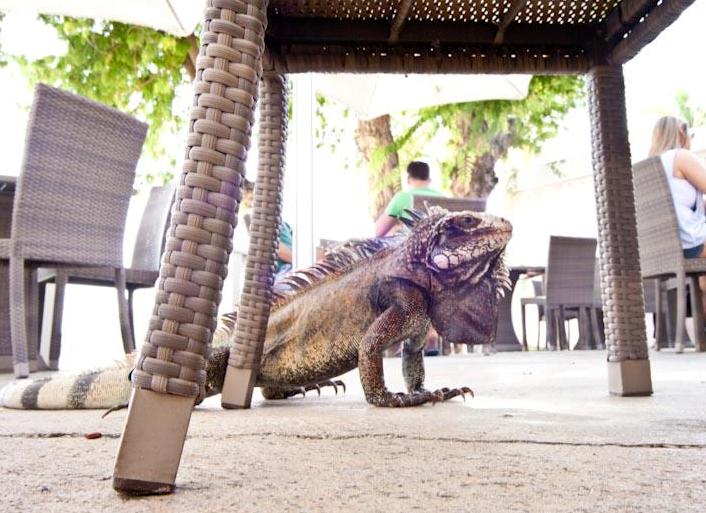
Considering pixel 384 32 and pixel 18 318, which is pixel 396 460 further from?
pixel 18 318

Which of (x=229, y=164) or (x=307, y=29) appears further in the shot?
(x=307, y=29)

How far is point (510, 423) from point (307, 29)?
4.27ft

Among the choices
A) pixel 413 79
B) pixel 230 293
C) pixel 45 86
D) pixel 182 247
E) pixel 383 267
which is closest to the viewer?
pixel 182 247

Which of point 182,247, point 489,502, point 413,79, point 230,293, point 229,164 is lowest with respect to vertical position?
point 489,502

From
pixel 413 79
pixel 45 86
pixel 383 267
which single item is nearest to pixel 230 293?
pixel 413 79

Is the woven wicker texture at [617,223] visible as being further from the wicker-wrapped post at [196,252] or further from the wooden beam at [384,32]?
the wicker-wrapped post at [196,252]

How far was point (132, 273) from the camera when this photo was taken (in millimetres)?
5086

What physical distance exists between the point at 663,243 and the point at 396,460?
5.03m

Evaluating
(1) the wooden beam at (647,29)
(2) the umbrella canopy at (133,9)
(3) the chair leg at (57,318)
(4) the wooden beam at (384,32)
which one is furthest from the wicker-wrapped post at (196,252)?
(2) the umbrella canopy at (133,9)

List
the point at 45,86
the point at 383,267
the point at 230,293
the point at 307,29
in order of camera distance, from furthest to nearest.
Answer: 1. the point at 230,293
2. the point at 45,86
3. the point at 383,267
4. the point at 307,29

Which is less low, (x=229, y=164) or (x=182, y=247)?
(x=229, y=164)

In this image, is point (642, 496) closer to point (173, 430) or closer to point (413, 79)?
point (173, 430)

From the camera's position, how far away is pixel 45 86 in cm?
377

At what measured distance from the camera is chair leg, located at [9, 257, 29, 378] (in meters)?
3.63
